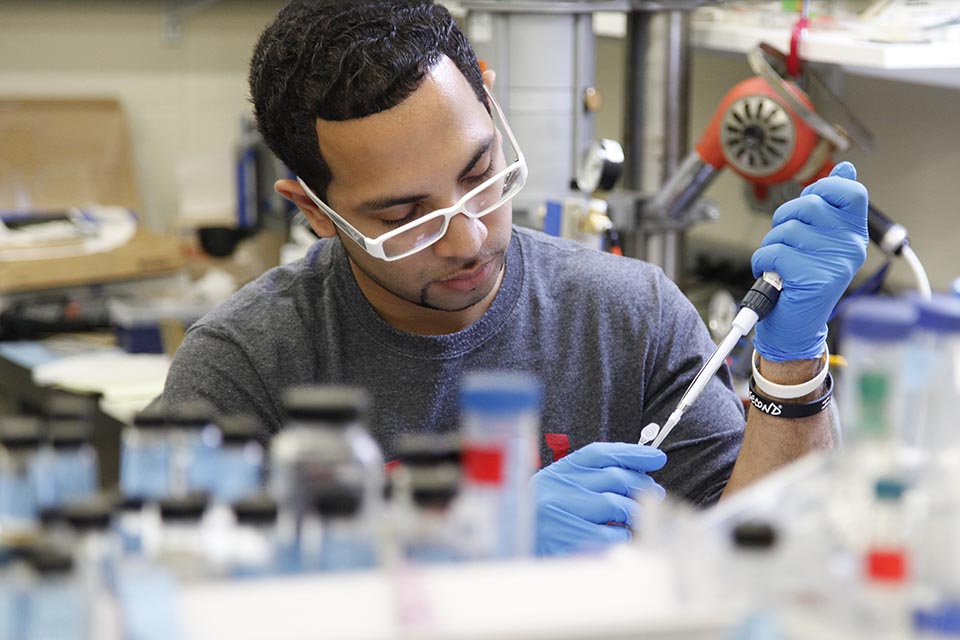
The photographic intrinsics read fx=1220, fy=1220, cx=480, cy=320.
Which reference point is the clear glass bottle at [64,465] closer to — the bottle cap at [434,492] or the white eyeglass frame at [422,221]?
the bottle cap at [434,492]

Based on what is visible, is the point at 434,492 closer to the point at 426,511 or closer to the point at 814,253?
the point at 426,511

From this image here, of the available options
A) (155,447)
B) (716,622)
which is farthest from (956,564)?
(155,447)

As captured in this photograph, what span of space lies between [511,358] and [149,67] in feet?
8.97

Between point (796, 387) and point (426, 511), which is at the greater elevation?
point (426, 511)

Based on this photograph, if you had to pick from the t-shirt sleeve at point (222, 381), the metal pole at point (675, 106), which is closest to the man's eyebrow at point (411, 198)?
the t-shirt sleeve at point (222, 381)

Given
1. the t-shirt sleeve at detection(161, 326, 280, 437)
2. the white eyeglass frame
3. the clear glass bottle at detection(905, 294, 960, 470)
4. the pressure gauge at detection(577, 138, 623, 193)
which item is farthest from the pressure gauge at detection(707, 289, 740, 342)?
the clear glass bottle at detection(905, 294, 960, 470)

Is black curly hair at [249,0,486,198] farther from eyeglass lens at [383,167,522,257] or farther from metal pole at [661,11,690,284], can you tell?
metal pole at [661,11,690,284]

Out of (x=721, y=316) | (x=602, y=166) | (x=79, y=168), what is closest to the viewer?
(x=602, y=166)

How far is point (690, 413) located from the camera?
1.61 metres

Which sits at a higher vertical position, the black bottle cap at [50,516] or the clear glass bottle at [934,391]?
the clear glass bottle at [934,391]

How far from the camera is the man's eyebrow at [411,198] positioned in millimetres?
1434

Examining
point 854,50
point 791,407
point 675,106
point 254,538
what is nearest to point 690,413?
point 791,407

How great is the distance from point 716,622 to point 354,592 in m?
0.20

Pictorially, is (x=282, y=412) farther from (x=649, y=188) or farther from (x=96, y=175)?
(x=96, y=175)
